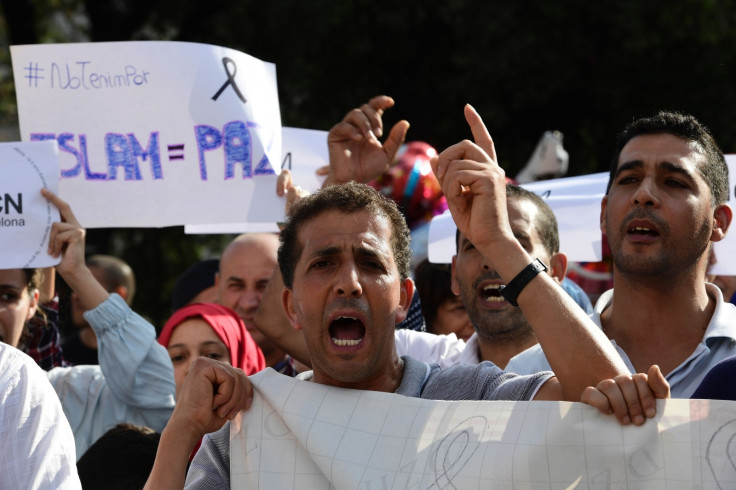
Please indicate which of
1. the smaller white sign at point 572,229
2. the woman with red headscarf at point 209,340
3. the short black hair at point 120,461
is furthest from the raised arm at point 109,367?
the smaller white sign at point 572,229

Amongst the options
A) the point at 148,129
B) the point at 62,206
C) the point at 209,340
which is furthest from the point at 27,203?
the point at 209,340

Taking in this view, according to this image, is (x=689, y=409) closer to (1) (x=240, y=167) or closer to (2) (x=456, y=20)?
(1) (x=240, y=167)

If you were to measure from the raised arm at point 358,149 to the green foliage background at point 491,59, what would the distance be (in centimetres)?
527

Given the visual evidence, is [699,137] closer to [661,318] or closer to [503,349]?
[661,318]

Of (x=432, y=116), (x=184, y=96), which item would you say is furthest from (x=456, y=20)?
(x=184, y=96)

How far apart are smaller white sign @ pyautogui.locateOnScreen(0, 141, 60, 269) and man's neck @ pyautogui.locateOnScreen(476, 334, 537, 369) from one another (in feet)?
4.84

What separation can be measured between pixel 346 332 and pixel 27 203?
1.73 m

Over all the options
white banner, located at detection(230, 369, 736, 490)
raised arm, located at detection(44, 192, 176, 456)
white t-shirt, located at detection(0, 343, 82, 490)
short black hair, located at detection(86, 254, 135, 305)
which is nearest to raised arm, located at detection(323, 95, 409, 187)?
raised arm, located at detection(44, 192, 176, 456)

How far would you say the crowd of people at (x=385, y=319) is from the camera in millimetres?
2553

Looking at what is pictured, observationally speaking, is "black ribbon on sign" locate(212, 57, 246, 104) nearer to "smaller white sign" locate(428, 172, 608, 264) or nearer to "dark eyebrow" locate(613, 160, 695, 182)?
"smaller white sign" locate(428, 172, 608, 264)

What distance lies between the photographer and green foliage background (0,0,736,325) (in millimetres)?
9188

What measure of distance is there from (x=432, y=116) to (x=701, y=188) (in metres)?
6.34

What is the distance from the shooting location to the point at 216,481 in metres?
2.71

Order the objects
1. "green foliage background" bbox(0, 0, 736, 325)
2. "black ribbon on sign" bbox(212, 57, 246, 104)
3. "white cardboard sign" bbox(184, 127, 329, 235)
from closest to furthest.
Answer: "black ribbon on sign" bbox(212, 57, 246, 104), "white cardboard sign" bbox(184, 127, 329, 235), "green foliage background" bbox(0, 0, 736, 325)
